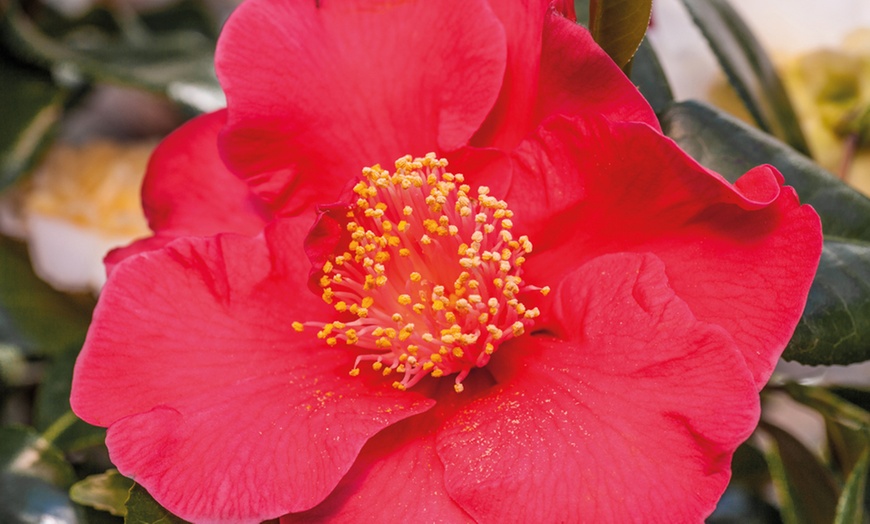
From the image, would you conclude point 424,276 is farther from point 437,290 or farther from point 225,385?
point 225,385

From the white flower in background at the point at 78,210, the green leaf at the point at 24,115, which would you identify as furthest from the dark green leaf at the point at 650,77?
the green leaf at the point at 24,115

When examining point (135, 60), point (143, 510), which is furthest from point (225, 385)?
point (135, 60)

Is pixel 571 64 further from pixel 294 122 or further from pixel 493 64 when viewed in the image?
pixel 294 122

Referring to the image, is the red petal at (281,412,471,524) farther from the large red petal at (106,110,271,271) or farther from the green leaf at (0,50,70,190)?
the green leaf at (0,50,70,190)

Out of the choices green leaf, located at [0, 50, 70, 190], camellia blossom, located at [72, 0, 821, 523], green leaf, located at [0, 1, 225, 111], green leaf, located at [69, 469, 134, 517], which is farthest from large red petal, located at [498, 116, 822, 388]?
green leaf, located at [0, 50, 70, 190]

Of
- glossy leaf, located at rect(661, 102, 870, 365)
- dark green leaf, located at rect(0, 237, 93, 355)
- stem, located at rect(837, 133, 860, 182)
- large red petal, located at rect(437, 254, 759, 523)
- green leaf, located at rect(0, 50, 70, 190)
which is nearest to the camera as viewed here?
large red petal, located at rect(437, 254, 759, 523)

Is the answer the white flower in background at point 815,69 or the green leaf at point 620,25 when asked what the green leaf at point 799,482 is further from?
the green leaf at point 620,25

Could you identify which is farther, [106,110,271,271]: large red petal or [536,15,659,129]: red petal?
[106,110,271,271]: large red petal
